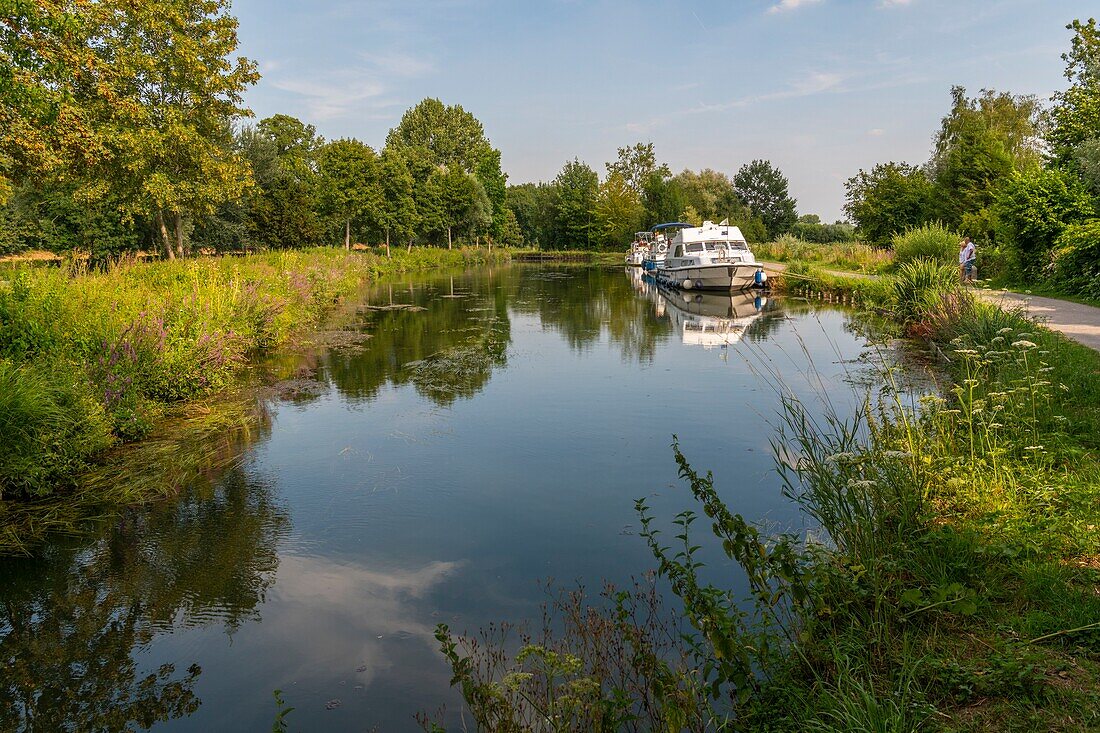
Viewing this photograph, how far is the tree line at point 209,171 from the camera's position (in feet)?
44.4

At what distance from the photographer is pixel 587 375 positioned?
12859 mm

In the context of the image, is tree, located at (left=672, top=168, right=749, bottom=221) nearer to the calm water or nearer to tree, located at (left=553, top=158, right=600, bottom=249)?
tree, located at (left=553, top=158, right=600, bottom=249)

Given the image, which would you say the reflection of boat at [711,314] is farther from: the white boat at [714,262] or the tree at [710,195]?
the tree at [710,195]

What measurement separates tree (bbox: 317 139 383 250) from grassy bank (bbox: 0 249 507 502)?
29773 millimetres

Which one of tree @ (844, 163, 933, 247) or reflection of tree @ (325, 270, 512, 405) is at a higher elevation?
tree @ (844, 163, 933, 247)

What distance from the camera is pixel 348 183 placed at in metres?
44.0

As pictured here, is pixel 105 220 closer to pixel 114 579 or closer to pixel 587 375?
pixel 587 375

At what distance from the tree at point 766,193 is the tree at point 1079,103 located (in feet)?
193

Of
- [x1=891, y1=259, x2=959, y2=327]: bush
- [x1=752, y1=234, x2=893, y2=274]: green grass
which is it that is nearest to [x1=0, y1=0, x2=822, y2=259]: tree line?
[x1=891, y1=259, x2=959, y2=327]: bush

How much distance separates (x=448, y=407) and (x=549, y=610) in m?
5.93

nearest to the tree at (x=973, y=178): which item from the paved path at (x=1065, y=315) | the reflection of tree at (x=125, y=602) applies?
the paved path at (x=1065, y=315)

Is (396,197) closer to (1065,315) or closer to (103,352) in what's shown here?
(103,352)

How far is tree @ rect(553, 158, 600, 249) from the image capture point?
7594 cm

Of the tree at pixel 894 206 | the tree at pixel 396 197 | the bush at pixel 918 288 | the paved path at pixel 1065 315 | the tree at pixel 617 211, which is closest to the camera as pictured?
the paved path at pixel 1065 315
